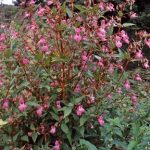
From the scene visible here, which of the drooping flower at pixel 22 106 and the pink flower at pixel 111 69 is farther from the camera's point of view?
the pink flower at pixel 111 69

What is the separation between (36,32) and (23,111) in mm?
572

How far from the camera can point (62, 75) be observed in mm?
3160

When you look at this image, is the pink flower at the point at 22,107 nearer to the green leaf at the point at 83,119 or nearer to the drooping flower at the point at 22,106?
the drooping flower at the point at 22,106

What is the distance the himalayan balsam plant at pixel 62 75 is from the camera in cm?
305

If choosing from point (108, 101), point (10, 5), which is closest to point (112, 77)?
point (108, 101)

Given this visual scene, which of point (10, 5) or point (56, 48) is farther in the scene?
point (10, 5)

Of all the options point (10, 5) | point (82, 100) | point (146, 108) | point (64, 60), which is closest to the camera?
point (64, 60)

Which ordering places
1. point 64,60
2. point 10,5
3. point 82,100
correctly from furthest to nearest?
point 10,5 < point 82,100 < point 64,60

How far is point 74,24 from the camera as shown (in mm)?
3100

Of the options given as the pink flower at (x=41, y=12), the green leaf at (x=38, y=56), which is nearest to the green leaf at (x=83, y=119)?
the green leaf at (x=38, y=56)

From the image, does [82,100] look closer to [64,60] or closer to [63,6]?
[64,60]

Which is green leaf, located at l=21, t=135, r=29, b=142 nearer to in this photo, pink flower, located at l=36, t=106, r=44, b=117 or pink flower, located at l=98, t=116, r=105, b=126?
pink flower, located at l=36, t=106, r=44, b=117

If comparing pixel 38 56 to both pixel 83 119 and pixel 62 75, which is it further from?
pixel 83 119

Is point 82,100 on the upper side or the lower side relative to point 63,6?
lower
